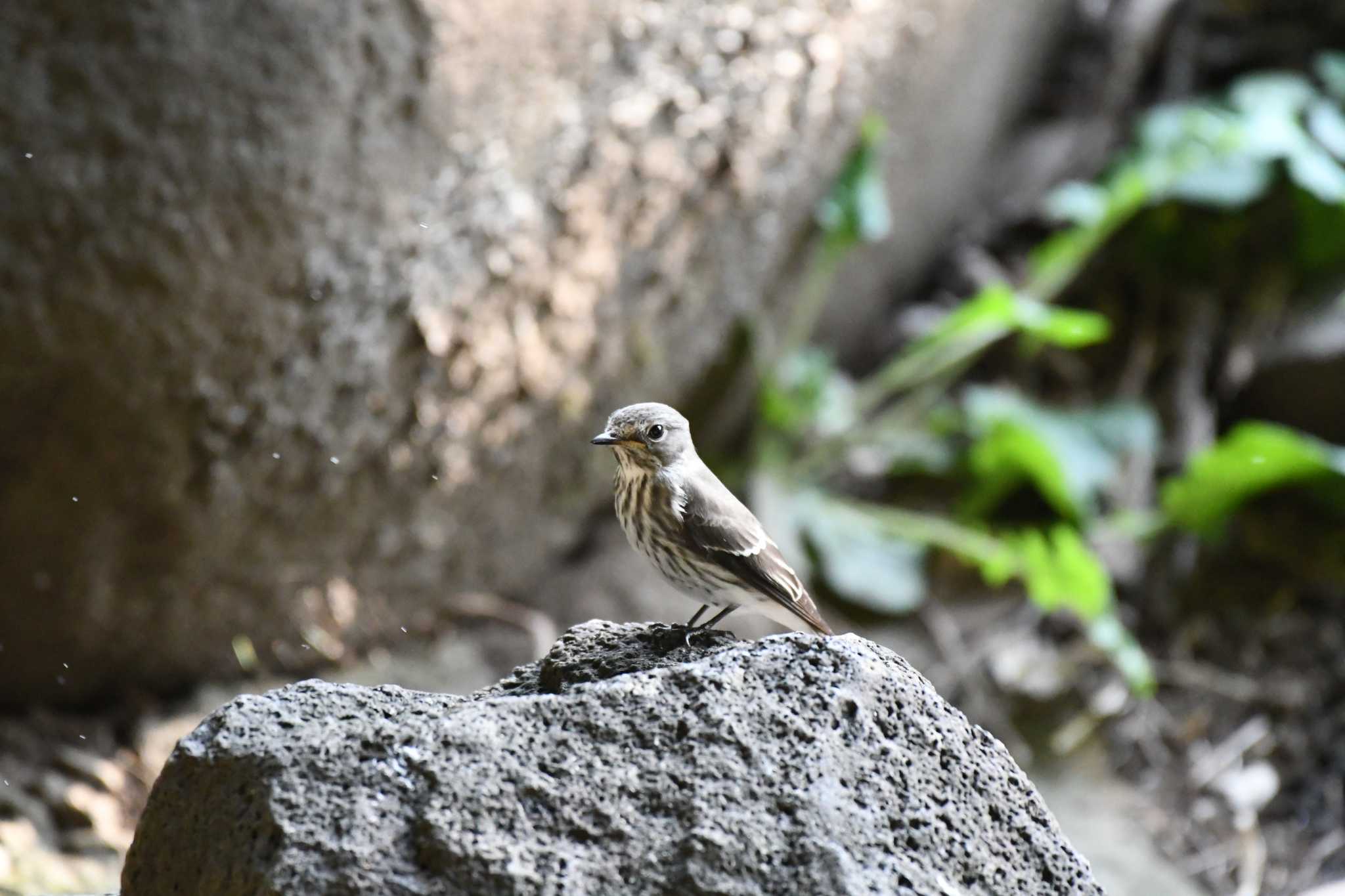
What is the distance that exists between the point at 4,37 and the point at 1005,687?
4921 millimetres

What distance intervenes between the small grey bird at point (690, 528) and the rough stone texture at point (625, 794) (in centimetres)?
63

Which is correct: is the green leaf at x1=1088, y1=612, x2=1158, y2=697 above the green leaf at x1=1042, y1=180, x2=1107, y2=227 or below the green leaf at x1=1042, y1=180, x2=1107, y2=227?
below

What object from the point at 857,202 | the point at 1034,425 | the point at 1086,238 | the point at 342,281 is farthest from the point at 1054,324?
the point at 342,281

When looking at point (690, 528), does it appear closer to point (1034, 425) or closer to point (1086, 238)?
point (1034, 425)

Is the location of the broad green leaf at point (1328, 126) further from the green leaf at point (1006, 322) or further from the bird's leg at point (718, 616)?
the bird's leg at point (718, 616)

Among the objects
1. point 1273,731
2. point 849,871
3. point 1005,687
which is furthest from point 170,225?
point 1273,731

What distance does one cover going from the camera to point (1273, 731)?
6.08 meters

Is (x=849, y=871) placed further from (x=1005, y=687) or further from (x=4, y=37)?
(x=1005, y=687)

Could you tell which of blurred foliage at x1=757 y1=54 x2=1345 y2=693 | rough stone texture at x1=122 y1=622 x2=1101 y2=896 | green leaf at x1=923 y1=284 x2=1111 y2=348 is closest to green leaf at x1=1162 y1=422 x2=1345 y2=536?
blurred foliage at x1=757 y1=54 x2=1345 y2=693

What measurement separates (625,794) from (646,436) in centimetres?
114

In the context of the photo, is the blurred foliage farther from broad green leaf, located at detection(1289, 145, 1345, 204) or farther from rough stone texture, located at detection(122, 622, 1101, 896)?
rough stone texture, located at detection(122, 622, 1101, 896)

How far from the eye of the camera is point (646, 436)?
307 centimetres

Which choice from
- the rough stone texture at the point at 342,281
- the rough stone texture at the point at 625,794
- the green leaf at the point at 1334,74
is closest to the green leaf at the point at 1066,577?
the rough stone texture at the point at 342,281

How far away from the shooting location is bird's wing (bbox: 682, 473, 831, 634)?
9.89 feet
